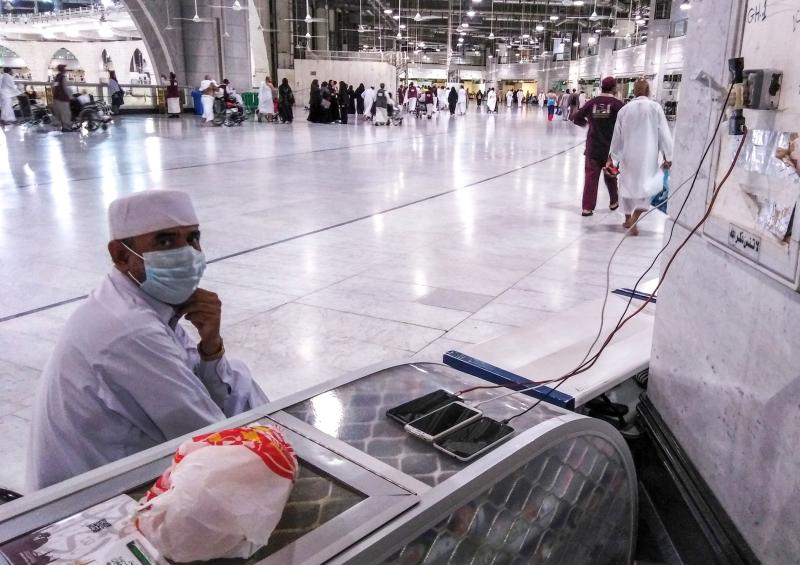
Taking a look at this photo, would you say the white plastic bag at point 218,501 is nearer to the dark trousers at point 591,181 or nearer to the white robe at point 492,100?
the dark trousers at point 591,181

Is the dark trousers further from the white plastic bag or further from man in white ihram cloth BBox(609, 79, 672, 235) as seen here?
the white plastic bag

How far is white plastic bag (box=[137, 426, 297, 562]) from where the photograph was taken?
0.87 meters

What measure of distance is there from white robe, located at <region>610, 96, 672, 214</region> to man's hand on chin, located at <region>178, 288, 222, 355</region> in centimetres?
555

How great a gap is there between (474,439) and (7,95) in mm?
20790

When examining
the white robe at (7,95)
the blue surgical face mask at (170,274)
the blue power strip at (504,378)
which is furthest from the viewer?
the white robe at (7,95)

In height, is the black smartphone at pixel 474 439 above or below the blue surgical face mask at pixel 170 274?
below

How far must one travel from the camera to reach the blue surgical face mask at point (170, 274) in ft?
5.44

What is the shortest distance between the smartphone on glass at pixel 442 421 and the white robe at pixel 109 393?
1.90 feet

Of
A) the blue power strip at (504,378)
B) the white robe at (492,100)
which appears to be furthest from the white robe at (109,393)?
the white robe at (492,100)

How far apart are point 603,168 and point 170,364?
6.64m

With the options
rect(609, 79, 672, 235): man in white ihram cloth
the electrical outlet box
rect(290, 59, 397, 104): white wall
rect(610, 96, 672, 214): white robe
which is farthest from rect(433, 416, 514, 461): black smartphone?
rect(290, 59, 397, 104): white wall

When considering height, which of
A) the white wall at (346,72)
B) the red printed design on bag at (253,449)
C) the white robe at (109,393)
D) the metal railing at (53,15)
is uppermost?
the metal railing at (53,15)

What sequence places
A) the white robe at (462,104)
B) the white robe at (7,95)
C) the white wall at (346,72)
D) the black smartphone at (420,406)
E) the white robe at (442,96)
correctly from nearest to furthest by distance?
the black smartphone at (420,406) < the white robe at (7,95) < the white wall at (346,72) < the white robe at (462,104) < the white robe at (442,96)

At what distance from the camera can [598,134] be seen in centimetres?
715
